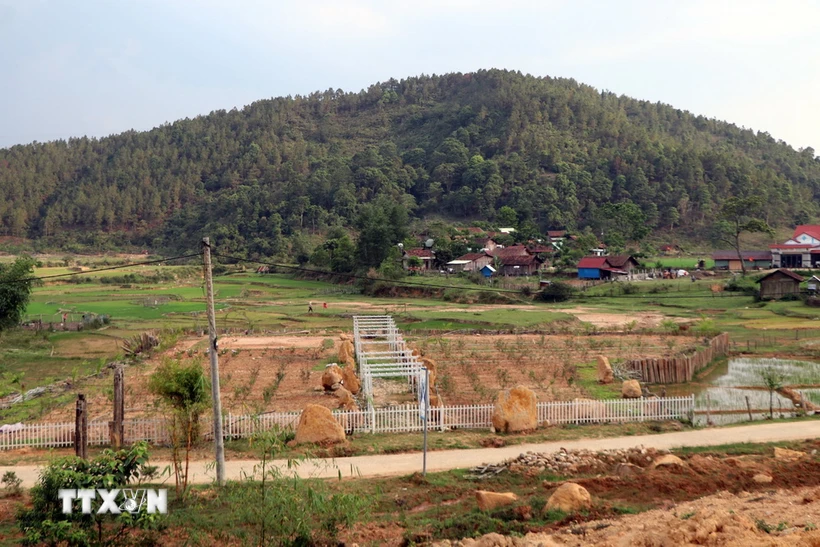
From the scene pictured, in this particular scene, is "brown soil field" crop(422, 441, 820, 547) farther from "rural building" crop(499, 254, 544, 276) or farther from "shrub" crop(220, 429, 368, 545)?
"rural building" crop(499, 254, 544, 276)

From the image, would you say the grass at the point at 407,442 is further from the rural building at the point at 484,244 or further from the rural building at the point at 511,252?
the rural building at the point at 484,244

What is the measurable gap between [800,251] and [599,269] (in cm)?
1976

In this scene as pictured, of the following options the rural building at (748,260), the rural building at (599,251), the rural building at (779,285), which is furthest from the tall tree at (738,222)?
the rural building at (779,285)

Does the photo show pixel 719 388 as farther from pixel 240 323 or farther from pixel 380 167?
pixel 380 167

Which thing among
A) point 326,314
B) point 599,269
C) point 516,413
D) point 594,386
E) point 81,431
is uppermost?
point 599,269

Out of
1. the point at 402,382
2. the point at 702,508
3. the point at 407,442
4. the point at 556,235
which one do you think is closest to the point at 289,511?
the point at 702,508

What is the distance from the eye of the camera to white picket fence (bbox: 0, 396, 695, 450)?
16109 millimetres

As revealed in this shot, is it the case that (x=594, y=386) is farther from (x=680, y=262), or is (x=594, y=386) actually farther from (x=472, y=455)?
(x=680, y=262)

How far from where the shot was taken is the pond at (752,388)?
20000 mm

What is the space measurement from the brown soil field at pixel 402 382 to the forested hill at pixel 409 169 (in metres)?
65.1

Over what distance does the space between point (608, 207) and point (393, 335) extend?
235 ft

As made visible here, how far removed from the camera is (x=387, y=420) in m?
17.2

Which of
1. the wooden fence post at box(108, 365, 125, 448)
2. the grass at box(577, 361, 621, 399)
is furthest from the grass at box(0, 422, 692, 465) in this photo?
the grass at box(577, 361, 621, 399)

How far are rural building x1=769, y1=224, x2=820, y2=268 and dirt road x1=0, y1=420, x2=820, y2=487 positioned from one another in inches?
2081
